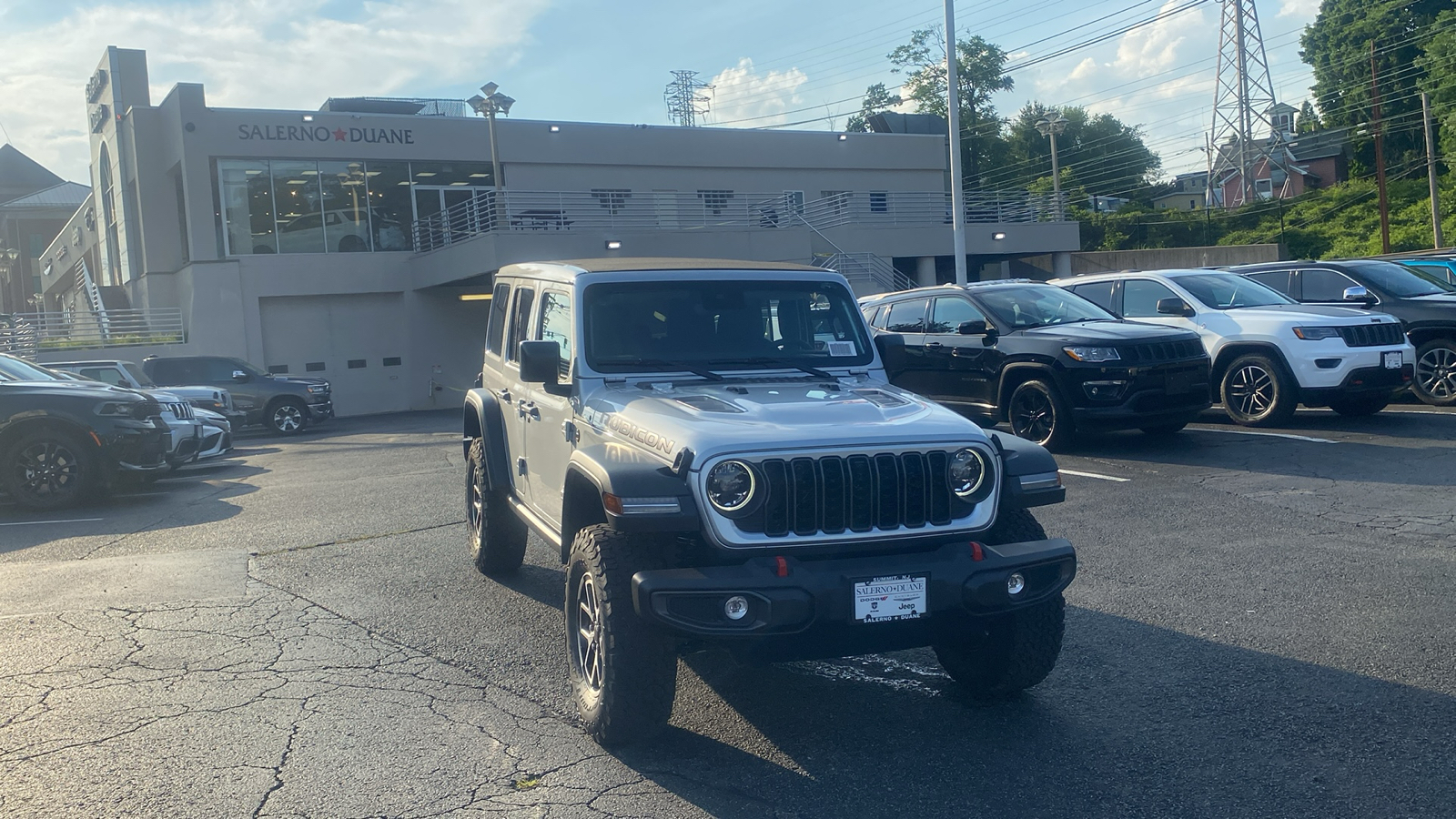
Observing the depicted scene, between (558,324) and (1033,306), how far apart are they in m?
7.52

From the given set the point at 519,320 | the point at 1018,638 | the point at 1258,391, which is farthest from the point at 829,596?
the point at 1258,391

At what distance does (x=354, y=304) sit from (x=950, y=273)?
2121cm

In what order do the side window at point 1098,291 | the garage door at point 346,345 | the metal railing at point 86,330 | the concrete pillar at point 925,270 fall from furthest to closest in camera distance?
1. the concrete pillar at point 925,270
2. the garage door at point 346,345
3. the metal railing at point 86,330
4. the side window at point 1098,291

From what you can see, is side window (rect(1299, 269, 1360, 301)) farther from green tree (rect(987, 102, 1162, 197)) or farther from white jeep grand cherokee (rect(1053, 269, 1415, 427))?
green tree (rect(987, 102, 1162, 197))

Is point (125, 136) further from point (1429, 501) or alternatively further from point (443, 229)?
point (1429, 501)

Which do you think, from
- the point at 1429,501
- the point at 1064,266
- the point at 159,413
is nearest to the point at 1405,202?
the point at 1064,266

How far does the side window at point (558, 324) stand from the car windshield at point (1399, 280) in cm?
1147

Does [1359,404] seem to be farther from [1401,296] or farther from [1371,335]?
[1401,296]

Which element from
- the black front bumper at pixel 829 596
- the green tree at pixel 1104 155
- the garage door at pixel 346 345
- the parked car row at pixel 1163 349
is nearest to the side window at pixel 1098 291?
the parked car row at pixel 1163 349

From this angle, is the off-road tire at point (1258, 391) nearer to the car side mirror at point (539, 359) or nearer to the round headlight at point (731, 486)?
the car side mirror at point (539, 359)

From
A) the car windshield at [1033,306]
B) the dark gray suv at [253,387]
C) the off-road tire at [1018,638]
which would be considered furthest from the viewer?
the dark gray suv at [253,387]

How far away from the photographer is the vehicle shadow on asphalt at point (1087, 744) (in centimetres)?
393

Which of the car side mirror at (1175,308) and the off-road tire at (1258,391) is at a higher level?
the car side mirror at (1175,308)

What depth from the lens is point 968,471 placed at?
4574 millimetres
